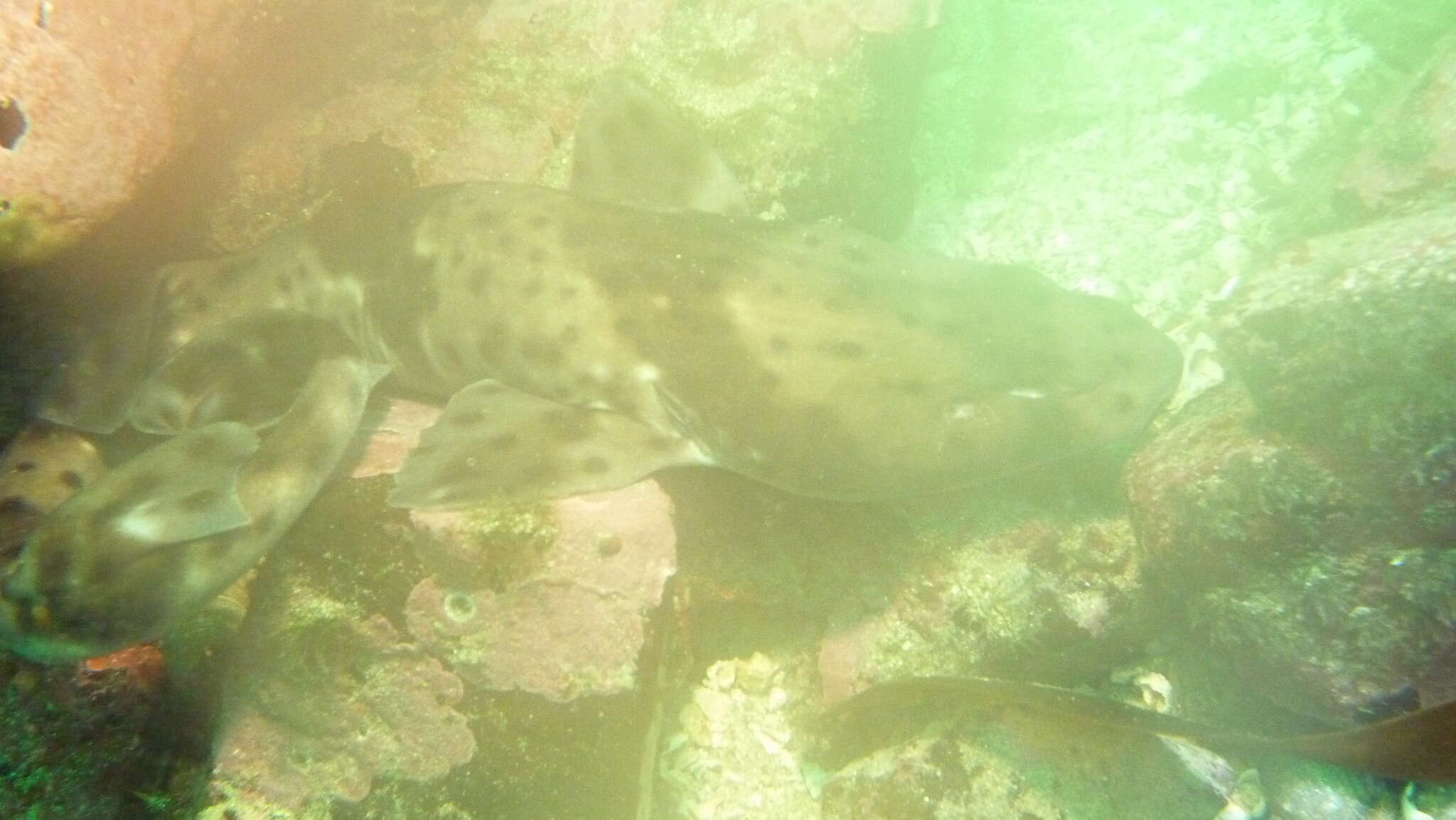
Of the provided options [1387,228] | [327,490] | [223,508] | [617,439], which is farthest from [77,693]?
[1387,228]

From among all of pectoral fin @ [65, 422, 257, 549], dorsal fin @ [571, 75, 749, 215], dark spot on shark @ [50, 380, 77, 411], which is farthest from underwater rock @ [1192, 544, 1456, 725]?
dark spot on shark @ [50, 380, 77, 411]

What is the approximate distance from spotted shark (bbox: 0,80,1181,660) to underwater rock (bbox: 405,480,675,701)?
287mm

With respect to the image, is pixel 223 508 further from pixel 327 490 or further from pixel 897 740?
pixel 897 740

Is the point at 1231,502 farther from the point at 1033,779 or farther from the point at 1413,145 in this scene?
the point at 1413,145

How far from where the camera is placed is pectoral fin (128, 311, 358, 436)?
13.0ft

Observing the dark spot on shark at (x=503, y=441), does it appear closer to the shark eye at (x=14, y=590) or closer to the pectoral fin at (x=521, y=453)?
the pectoral fin at (x=521, y=453)

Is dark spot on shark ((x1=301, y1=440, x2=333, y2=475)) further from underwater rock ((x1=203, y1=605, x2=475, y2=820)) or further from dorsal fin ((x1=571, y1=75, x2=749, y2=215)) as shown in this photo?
dorsal fin ((x1=571, y1=75, x2=749, y2=215))

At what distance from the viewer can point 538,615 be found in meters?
3.16

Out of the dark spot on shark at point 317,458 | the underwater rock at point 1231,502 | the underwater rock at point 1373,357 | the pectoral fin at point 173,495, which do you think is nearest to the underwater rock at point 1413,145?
the underwater rock at point 1373,357

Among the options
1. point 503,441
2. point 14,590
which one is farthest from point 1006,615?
point 14,590

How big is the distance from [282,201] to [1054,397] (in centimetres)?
483

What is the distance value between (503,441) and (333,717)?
1.45 metres

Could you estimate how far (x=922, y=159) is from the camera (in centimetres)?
726

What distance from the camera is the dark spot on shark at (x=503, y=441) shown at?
3606mm
